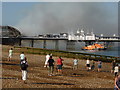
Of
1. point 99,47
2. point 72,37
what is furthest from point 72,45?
point 99,47

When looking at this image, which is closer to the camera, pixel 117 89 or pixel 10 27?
pixel 117 89

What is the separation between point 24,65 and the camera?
1489 cm

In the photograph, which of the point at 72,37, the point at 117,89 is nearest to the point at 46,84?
the point at 117,89

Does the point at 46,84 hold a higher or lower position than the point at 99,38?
lower

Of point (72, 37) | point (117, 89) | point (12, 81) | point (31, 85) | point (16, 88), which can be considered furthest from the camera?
point (72, 37)

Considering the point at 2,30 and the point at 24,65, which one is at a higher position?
the point at 2,30

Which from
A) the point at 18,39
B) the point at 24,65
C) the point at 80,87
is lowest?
the point at 80,87

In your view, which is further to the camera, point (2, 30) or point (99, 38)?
point (99, 38)

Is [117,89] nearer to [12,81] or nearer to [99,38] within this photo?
[12,81]

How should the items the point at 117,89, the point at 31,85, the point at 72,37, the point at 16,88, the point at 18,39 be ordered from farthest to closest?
the point at 72,37 → the point at 18,39 → the point at 31,85 → the point at 16,88 → the point at 117,89

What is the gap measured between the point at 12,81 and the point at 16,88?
6.58ft

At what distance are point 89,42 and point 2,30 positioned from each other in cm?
5742

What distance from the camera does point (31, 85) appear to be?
571 inches

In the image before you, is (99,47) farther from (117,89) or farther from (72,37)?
(117,89)
